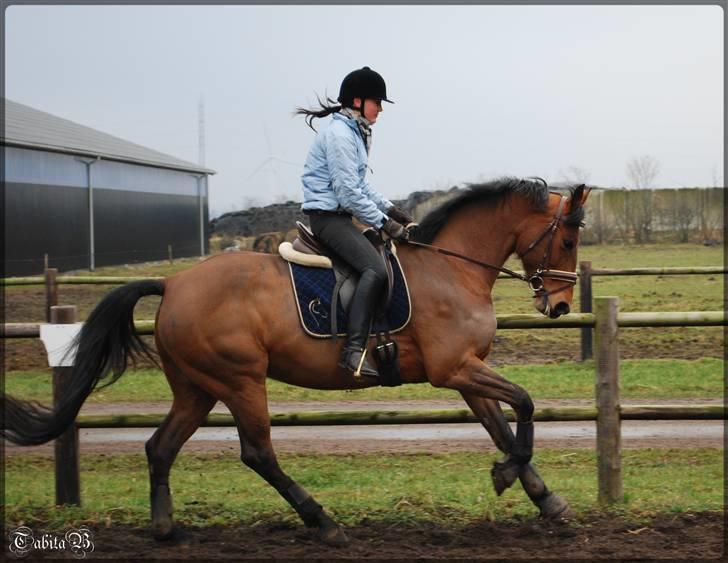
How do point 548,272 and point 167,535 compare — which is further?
point 548,272

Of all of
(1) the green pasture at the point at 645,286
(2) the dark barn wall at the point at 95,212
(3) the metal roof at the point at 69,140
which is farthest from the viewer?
(3) the metal roof at the point at 69,140

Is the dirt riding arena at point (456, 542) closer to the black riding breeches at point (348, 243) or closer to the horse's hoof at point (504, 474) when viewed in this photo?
the horse's hoof at point (504, 474)

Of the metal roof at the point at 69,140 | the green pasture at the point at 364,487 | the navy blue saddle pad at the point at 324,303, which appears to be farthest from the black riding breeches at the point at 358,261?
the metal roof at the point at 69,140

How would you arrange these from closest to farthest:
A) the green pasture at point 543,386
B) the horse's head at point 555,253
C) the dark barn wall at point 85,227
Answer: the horse's head at point 555,253, the green pasture at point 543,386, the dark barn wall at point 85,227

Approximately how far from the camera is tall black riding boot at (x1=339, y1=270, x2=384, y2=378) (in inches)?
221

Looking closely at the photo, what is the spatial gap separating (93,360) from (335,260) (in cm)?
173

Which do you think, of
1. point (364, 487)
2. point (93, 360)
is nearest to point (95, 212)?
point (364, 487)

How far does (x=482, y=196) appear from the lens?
20.5 feet

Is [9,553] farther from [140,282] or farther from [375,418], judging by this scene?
[375,418]

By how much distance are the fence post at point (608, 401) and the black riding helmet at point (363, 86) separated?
2.15m

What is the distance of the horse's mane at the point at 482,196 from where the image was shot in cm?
616

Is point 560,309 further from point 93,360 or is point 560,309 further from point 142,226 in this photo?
point 142,226

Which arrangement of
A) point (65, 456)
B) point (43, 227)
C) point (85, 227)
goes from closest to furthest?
point (65, 456)
point (43, 227)
point (85, 227)

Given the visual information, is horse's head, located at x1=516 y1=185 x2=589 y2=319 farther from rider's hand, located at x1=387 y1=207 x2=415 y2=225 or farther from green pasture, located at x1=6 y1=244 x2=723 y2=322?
green pasture, located at x1=6 y1=244 x2=723 y2=322
